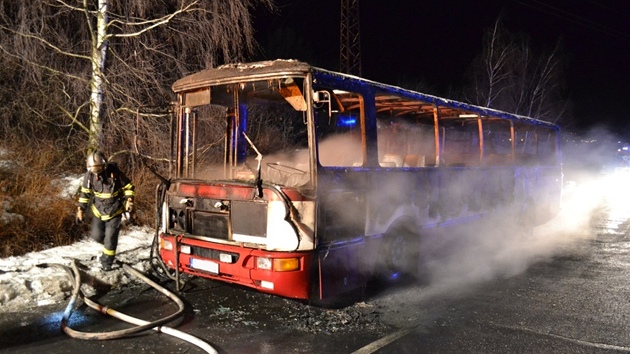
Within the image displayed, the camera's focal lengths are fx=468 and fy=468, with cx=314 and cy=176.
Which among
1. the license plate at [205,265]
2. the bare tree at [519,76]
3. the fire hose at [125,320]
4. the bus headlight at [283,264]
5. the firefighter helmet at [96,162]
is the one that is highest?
the bare tree at [519,76]

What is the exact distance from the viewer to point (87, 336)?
14.3ft

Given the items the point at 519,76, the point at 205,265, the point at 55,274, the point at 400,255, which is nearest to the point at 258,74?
the point at 205,265

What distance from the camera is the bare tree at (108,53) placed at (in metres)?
9.02

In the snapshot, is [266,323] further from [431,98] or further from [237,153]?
[431,98]

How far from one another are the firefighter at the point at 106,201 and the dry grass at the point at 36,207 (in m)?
1.27

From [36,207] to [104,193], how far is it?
6.52 ft

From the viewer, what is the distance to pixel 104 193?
21.7 feet

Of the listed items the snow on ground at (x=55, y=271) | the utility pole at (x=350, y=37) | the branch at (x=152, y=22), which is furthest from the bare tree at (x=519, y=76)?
the snow on ground at (x=55, y=271)

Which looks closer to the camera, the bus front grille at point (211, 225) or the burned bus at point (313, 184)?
the burned bus at point (313, 184)

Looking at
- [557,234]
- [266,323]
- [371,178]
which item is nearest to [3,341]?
[266,323]

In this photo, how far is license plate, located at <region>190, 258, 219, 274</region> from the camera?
18.0 feet

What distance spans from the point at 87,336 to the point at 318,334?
2212 millimetres

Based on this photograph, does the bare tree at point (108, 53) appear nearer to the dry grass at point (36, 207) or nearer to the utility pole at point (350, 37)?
the dry grass at point (36, 207)

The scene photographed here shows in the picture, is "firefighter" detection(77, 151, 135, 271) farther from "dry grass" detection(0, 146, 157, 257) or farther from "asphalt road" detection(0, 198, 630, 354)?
"dry grass" detection(0, 146, 157, 257)
